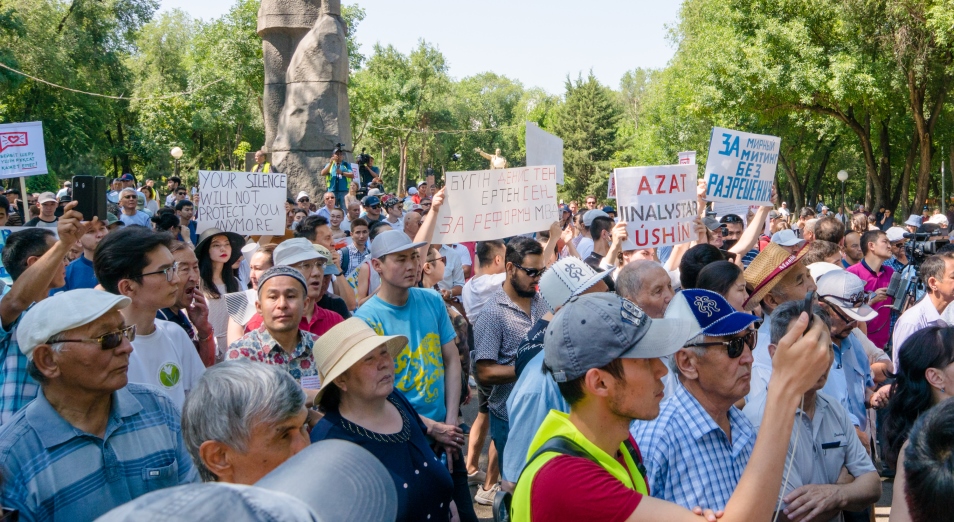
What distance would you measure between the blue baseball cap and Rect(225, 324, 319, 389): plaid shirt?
1.86 metres

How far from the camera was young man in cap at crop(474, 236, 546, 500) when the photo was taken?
17.8 feet

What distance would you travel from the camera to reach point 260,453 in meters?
2.55

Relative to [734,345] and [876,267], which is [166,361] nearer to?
[734,345]

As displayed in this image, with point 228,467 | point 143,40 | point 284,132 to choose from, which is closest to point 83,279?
point 228,467

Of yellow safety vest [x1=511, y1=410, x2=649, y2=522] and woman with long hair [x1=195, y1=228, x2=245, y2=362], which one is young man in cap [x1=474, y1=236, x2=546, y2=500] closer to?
woman with long hair [x1=195, y1=228, x2=245, y2=362]

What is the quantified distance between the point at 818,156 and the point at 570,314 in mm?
45907

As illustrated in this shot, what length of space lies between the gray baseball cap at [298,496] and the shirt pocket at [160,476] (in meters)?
2.19

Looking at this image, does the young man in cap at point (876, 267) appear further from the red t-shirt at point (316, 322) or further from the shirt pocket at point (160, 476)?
the shirt pocket at point (160, 476)

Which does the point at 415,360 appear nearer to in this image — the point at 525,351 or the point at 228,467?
the point at 525,351

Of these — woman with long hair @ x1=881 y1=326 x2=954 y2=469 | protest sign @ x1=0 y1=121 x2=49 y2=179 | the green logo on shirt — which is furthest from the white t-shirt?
protest sign @ x1=0 y1=121 x2=49 y2=179

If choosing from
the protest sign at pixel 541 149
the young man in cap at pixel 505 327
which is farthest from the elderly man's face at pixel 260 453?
the protest sign at pixel 541 149

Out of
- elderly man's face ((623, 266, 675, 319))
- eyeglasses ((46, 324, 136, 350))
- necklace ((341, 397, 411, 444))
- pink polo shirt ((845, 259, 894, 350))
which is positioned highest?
eyeglasses ((46, 324, 136, 350))

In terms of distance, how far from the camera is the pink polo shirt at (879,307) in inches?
299

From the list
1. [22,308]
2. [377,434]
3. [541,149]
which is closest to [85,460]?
[377,434]
